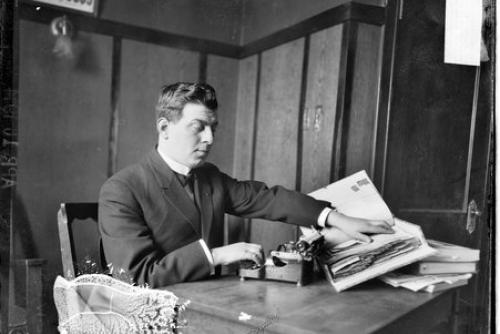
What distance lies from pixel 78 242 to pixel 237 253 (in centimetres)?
38

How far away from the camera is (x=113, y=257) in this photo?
974 mm

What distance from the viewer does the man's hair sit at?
1.01 meters

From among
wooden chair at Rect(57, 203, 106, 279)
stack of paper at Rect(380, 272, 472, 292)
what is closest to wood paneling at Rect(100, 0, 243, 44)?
wooden chair at Rect(57, 203, 106, 279)

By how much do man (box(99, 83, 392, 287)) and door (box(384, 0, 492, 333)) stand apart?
524 millimetres

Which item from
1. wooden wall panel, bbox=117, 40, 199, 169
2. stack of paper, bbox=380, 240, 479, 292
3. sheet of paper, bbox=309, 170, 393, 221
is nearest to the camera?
wooden wall panel, bbox=117, 40, 199, 169

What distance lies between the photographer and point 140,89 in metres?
1.01

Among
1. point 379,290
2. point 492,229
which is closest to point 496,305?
→ point 492,229

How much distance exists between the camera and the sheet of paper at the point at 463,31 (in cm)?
114

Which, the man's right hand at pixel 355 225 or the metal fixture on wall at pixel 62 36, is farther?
the man's right hand at pixel 355 225

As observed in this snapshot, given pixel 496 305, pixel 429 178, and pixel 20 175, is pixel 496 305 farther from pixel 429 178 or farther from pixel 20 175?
pixel 20 175

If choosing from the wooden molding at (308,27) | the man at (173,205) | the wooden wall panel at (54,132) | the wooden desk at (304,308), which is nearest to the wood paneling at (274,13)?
the wooden molding at (308,27)

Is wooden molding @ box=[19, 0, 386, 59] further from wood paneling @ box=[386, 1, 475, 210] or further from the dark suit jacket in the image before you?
the dark suit jacket

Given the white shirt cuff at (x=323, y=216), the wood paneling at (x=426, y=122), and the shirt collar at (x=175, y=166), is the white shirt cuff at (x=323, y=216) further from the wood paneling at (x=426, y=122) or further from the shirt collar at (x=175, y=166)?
the shirt collar at (x=175, y=166)

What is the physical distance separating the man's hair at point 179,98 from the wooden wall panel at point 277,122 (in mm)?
160
